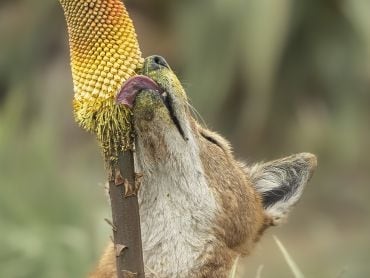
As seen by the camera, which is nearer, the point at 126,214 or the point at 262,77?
the point at 126,214

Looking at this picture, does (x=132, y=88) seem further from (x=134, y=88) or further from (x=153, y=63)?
(x=153, y=63)

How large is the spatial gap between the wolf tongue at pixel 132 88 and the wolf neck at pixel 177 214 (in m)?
0.86

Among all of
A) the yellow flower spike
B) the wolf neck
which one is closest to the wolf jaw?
the wolf neck

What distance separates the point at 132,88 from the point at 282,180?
2.19 metres

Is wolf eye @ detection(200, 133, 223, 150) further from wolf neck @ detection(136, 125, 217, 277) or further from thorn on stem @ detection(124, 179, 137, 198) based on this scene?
thorn on stem @ detection(124, 179, 137, 198)

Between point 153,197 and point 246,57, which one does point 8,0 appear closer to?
point 246,57

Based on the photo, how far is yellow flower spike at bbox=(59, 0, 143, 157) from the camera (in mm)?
3520

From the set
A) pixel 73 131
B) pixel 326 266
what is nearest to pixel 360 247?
pixel 326 266

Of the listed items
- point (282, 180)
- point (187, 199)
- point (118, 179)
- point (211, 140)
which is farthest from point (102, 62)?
point (282, 180)

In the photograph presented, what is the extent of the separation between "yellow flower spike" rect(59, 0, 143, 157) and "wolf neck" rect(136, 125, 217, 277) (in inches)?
37.9

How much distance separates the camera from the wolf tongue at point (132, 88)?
3.68 metres

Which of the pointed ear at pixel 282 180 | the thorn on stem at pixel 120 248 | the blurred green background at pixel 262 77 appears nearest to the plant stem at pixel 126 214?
the thorn on stem at pixel 120 248

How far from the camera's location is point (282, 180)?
5816 millimetres

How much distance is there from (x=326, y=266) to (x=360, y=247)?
1.60 feet
